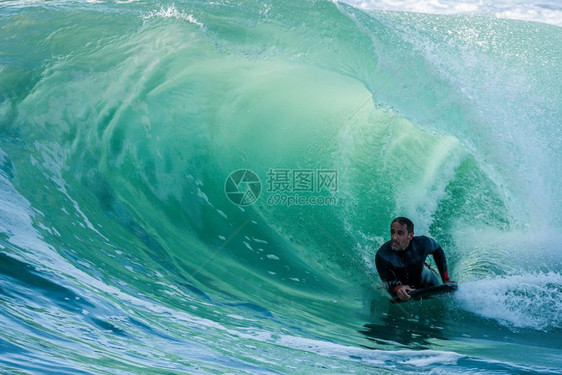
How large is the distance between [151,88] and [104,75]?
544mm

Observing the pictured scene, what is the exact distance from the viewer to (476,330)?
4.73 m

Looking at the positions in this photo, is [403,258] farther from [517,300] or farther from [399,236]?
[517,300]

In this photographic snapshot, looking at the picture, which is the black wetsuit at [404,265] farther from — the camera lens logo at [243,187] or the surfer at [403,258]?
the camera lens logo at [243,187]

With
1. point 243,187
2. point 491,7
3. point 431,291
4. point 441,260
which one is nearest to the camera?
point 431,291

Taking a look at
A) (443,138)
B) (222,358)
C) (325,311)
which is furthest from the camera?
(443,138)

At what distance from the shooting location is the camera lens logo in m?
6.86

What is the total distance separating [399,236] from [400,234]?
0.06 feet

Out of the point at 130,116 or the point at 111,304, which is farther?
the point at 130,116

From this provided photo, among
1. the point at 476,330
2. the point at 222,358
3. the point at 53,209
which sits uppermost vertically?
the point at 53,209

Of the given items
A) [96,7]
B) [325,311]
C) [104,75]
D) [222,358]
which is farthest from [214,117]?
[222,358]

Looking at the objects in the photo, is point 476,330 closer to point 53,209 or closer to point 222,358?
point 222,358
